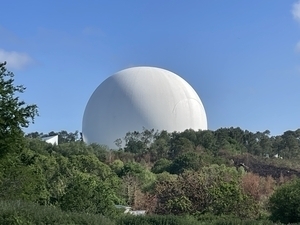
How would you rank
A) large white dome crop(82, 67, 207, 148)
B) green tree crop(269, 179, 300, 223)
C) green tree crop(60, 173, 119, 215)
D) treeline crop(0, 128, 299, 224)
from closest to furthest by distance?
green tree crop(60, 173, 119, 215) < treeline crop(0, 128, 299, 224) < green tree crop(269, 179, 300, 223) < large white dome crop(82, 67, 207, 148)

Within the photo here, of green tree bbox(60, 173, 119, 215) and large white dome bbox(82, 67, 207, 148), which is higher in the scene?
large white dome bbox(82, 67, 207, 148)

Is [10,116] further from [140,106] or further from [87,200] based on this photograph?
[140,106]

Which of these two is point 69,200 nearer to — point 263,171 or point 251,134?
point 263,171

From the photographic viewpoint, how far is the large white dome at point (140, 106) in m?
66.1

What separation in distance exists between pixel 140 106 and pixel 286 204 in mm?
47132

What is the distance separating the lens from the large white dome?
217 feet

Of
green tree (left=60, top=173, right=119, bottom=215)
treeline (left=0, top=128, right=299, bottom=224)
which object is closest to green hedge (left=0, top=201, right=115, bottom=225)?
treeline (left=0, top=128, right=299, bottom=224)

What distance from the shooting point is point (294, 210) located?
19.0 metres

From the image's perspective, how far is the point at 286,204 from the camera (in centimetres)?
1923

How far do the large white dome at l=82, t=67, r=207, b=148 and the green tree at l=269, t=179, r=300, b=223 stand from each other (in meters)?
45.6

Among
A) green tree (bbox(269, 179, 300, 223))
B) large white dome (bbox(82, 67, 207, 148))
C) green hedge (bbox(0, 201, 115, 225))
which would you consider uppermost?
large white dome (bbox(82, 67, 207, 148))

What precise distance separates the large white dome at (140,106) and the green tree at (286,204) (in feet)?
150

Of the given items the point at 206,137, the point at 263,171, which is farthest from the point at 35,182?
the point at 206,137

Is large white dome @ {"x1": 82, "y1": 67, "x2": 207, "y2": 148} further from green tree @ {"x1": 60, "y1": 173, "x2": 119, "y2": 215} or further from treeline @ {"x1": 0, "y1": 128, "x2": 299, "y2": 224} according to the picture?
green tree @ {"x1": 60, "y1": 173, "x2": 119, "y2": 215}
